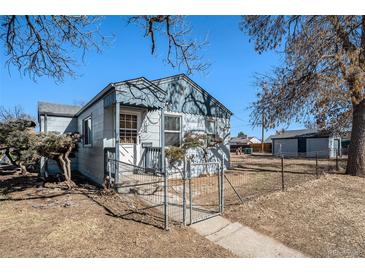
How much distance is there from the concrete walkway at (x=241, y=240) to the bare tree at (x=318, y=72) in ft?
22.5

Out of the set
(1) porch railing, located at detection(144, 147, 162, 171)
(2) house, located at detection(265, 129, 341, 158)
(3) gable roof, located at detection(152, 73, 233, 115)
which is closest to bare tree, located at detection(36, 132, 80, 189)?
(1) porch railing, located at detection(144, 147, 162, 171)

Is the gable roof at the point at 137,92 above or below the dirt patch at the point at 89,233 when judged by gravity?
above

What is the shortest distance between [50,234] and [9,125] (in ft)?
18.6

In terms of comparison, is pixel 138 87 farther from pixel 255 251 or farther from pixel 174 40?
pixel 255 251

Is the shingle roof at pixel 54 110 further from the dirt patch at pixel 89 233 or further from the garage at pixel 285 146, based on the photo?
the garage at pixel 285 146

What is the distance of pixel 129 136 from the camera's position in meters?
8.13

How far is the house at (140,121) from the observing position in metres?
7.19

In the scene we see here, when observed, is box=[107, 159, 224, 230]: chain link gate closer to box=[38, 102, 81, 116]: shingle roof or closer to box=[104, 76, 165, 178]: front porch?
box=[104, 76, 165, 178]: front porch

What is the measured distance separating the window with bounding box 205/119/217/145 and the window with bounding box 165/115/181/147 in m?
1.72

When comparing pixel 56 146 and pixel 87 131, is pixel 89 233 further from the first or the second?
pixel 87 131

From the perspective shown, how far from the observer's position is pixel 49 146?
6844 millimetres

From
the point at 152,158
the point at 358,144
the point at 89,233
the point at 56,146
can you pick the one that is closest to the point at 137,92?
the point at 152,158

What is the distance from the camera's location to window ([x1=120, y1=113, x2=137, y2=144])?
7.94 meters

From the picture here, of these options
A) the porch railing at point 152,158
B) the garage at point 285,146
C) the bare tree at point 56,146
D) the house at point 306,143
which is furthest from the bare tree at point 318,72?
the garage at point 285,146
